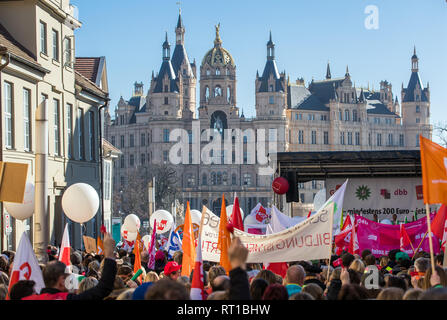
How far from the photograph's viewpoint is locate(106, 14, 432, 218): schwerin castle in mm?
117875

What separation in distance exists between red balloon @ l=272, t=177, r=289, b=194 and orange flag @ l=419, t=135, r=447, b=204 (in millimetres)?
11779

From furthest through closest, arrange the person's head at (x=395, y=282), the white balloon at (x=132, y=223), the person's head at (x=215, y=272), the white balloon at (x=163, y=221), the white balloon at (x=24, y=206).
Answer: the white balloon at (x=163, y=221) → the white balloon at (x=132, y=223) → the white balloon at (x=24, y=206) → the person's head at (x=215, y=272) → the person's head at (x=395, y=282)

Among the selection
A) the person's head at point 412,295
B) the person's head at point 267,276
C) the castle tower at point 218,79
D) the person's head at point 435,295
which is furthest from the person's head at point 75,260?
the castle tower at point 218,79

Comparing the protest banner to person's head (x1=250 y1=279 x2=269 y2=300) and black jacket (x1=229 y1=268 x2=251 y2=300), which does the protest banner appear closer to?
person's head (x1=250 y1=279 x2=269 y2=300)

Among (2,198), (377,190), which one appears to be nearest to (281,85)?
(377,190)

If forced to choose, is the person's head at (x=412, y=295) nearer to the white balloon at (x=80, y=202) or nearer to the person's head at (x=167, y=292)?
the person's head at (x=167, y=292)

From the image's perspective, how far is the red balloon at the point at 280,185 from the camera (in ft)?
63.9

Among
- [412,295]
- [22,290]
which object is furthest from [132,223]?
[412,295]

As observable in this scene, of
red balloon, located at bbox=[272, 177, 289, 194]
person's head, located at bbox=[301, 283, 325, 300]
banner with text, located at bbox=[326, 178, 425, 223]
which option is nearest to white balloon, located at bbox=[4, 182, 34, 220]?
red balloon, located at bbox=[272, 177, 289, 194]

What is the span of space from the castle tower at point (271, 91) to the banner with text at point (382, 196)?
329 feet

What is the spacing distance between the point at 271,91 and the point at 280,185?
10628 cm

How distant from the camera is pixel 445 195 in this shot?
24.7 ft

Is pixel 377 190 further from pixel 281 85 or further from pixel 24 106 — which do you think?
pixel 281 85

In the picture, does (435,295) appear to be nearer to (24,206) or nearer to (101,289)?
(101,289)
